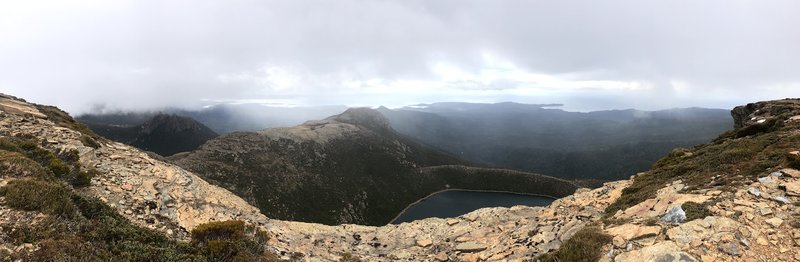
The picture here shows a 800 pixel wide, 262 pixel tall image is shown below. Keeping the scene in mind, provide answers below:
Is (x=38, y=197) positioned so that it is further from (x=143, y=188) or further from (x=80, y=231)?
(x=143, y=188)

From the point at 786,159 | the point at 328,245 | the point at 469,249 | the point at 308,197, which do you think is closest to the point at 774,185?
the point at 786,159

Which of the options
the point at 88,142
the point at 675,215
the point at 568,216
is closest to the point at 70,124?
the point at 88,142

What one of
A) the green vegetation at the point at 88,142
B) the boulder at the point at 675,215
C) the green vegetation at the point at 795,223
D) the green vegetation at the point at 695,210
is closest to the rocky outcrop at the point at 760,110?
the green vegetation at the point at 695,210

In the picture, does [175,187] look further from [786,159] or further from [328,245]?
[786,159]

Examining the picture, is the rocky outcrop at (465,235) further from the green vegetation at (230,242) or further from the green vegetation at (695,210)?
the green vegetation at (695,210)

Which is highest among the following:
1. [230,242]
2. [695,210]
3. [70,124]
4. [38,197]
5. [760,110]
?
[760,110]

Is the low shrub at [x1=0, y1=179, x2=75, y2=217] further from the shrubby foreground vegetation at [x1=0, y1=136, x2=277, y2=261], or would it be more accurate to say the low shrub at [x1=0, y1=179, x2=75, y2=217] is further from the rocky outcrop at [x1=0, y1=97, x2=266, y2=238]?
the rocky outcrop at [x1=0, y1=97, x2=266, y2=238]

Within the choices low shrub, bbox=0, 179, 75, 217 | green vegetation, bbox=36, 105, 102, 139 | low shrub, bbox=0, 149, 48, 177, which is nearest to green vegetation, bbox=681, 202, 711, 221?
low shrub, bbox=0, 179, 75, 217
